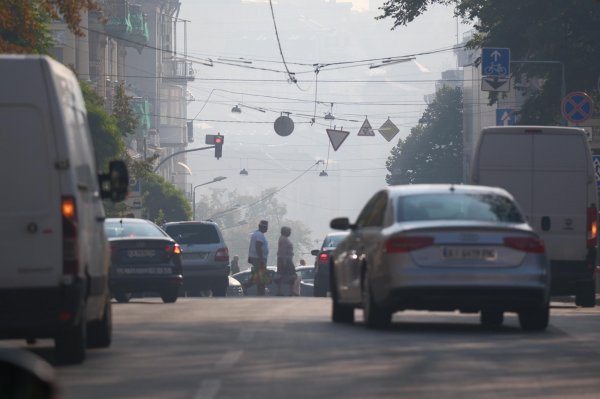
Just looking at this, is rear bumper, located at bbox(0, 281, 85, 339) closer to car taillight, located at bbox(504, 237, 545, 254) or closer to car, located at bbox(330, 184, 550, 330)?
car, located at bbox(330, 184, 550, 330)

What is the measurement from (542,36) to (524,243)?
29.1 m

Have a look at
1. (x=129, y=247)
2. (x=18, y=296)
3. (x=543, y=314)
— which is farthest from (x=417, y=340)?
(x=129, y=247)

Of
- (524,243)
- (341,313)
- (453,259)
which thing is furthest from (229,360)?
(341,313)

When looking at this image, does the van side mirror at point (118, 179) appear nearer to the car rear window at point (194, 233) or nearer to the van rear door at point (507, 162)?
the van rear door at point (507, 162)

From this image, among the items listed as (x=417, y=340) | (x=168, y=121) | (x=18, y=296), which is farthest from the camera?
(x=168, y=121)

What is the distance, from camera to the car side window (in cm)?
1722

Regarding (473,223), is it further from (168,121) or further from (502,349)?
(168,121)

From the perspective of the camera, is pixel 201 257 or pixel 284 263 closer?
pixel 201 257

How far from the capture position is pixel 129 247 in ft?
93.4

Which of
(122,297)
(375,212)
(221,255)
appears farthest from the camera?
(221,255)

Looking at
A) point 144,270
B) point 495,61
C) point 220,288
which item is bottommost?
point 220,288

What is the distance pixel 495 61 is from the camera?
144 feet

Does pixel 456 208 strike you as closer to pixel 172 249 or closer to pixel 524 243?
pixel 524 243

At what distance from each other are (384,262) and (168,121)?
4812 inches
